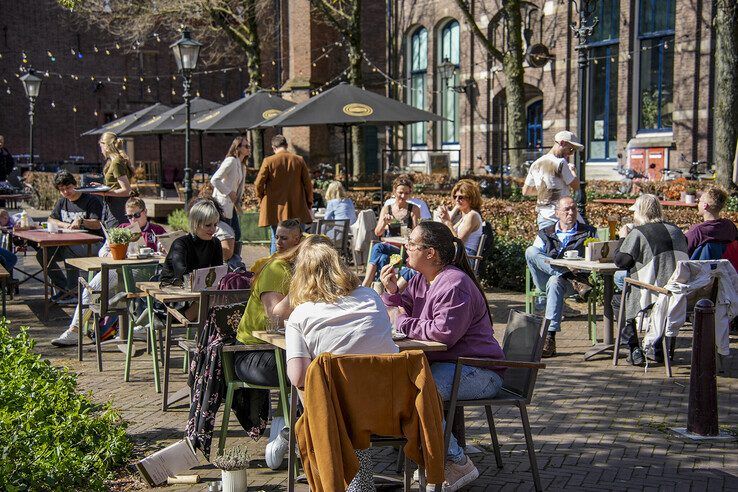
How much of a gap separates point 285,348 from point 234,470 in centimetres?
68

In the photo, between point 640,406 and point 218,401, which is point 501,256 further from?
point 218,401

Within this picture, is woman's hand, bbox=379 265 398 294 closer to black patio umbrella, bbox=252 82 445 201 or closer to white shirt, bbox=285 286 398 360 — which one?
white shirt, bbox=285 286 398 360

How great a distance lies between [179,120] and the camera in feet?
70.9

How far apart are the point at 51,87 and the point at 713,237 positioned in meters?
36.9

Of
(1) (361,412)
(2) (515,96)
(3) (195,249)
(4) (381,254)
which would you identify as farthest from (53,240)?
(2) (515,96)

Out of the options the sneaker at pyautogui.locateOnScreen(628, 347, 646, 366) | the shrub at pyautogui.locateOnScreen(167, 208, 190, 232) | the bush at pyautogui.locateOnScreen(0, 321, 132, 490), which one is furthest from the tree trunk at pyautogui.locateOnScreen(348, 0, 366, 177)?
the bush at pyautogui.locateOnScreen(0, 321, 132, 490)

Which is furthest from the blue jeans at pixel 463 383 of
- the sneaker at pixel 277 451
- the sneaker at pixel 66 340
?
the sneaker at pixel 66 340

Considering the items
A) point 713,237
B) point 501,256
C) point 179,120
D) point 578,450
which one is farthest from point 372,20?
point 578,450

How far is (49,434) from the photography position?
15.7ft

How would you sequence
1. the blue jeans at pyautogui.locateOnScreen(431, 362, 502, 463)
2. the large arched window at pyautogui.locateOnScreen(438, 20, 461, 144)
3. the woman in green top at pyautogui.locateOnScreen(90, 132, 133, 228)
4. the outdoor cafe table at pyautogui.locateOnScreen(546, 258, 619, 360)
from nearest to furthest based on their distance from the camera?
the blue jeans at pyautogui.locateOnScreen(431, 362, 502, 463) < the outdoor cafe table at pyautogui.locateOnScreen(546, 258, 619, 360) < the woman in green top at pyautogui.locateOnScreen(90, 132, 133, 228) < the large arched window at pyautogui.locateOnScreen(438, 20, 461, 144)

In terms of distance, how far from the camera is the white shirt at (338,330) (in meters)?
4.16

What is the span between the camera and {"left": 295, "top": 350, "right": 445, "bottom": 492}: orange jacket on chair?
3.75 m

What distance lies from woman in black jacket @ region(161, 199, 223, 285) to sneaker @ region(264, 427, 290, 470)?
1.99 metres

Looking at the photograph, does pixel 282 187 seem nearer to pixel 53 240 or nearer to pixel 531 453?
pixel 53 240
